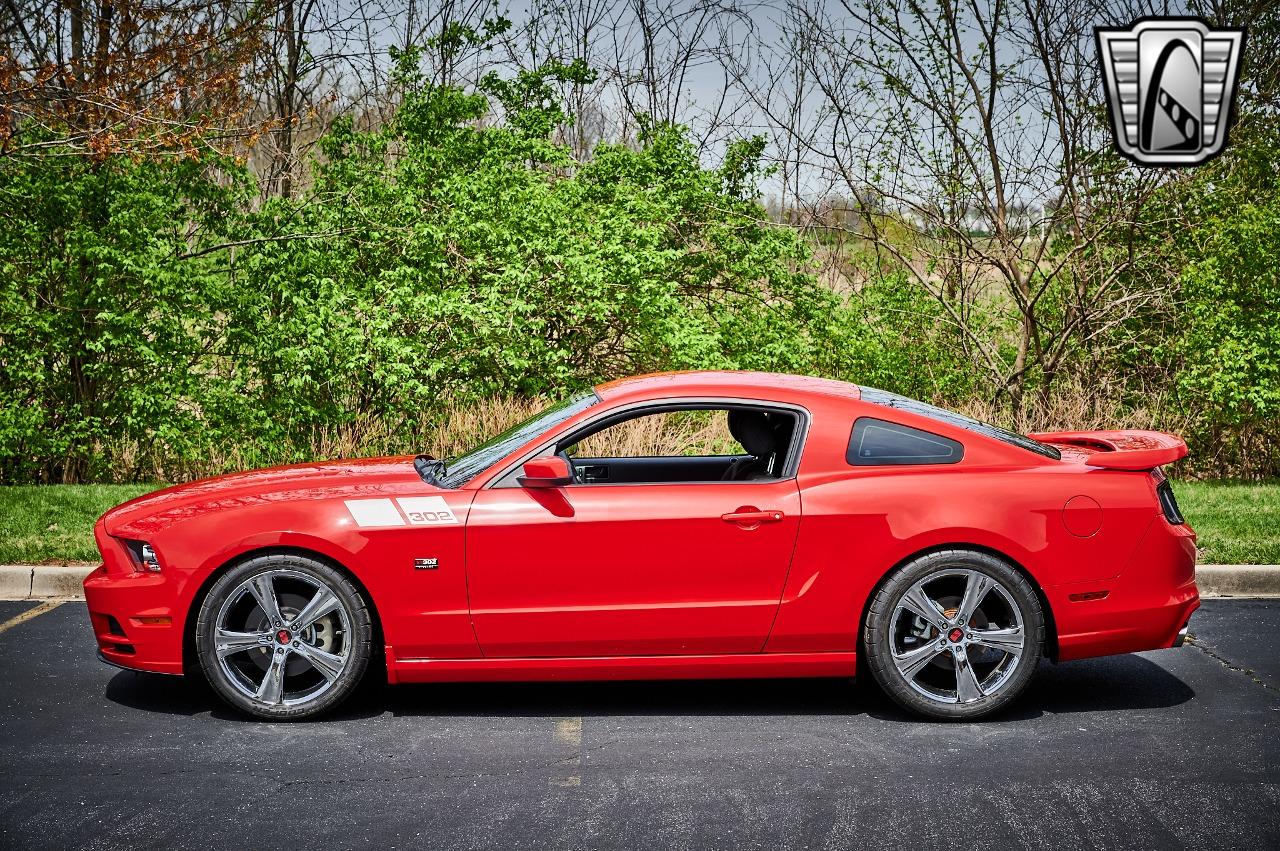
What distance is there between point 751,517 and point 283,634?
2.06m

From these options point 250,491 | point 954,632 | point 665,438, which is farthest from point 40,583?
point 665,438

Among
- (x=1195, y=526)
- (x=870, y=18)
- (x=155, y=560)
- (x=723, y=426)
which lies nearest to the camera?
(x=155, y=560)

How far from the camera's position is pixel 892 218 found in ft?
45.7

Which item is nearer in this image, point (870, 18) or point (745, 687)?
point (745, 687)

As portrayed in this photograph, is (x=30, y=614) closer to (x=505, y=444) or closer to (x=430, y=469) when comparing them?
(x=430, y=469)

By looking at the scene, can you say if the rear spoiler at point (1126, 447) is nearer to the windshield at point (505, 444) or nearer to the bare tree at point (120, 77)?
the windshield at point (505, 444)

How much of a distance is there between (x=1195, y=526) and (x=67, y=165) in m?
10.2

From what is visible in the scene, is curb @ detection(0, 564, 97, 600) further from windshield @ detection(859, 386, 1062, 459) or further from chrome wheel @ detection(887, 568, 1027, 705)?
chrome wheel @ detection(887, 568, 1027, 705)

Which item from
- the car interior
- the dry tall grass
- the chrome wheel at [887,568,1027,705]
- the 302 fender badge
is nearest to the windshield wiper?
the 302 fender badge

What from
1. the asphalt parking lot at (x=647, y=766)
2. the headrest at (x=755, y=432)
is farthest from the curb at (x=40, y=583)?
the headrest at (x=755, y=432)

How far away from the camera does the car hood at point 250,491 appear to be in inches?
210

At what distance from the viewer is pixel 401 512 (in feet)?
17.2

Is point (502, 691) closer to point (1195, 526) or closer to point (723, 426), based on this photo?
point (1195, 526)

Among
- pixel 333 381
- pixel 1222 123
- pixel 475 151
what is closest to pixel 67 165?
pixel 333 381
